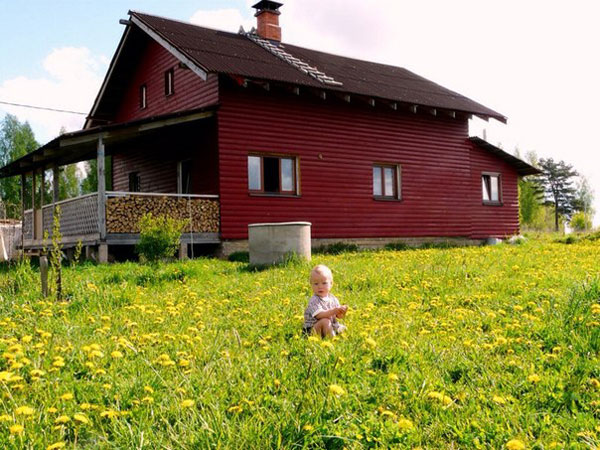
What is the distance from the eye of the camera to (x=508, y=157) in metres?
23.2

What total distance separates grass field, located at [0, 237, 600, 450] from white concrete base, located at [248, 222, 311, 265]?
179 inches

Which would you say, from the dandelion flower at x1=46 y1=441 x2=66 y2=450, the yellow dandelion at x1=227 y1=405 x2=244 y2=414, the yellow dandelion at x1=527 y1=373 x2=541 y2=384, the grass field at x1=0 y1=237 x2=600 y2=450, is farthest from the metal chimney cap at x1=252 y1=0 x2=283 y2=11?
the dandelion flower at x1=46 y1=441 x2=66 y2=450

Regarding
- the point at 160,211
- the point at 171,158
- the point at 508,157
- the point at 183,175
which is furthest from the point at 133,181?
the point at 508,157

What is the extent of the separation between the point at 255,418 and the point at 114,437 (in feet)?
2.27

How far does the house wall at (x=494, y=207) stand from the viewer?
21844 mm

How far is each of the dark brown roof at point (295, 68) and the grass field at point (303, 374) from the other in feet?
32.4

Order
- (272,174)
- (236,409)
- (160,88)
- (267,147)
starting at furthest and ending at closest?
(160,88) → (272,174) → (267,147) → (236,409)

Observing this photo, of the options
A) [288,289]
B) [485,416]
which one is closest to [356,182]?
[288,289]

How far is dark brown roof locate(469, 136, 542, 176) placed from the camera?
22217 mm

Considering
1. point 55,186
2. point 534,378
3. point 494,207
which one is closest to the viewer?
point 534,378

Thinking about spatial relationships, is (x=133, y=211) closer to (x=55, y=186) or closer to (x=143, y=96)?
(x=55, y=186)

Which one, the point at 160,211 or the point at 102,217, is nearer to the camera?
the point at 102,217

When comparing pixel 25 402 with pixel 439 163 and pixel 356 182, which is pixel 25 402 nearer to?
pixel 356 182

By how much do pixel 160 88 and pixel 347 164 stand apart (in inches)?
257
